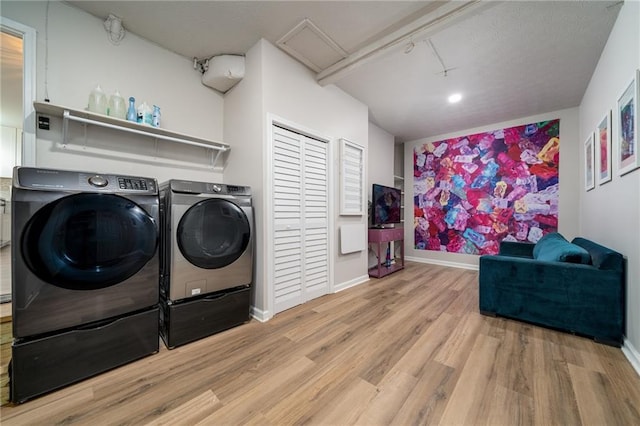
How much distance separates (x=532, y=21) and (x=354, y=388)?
297 cm

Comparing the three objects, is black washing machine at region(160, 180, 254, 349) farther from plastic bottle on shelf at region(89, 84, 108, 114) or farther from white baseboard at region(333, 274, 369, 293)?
white baseboard at region(333, 274, 369, 293)

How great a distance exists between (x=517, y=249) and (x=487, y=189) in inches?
50.1

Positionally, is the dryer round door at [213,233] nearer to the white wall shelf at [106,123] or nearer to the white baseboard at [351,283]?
the white wall shelf at [106,123]

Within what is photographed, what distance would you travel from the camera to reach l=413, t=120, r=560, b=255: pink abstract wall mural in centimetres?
365

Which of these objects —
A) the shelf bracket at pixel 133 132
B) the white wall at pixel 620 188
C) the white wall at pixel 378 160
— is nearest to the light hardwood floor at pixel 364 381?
the white wall at pixel 620 188

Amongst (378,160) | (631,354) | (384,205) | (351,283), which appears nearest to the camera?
(631,354)

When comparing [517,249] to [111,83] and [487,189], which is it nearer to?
[487,189]

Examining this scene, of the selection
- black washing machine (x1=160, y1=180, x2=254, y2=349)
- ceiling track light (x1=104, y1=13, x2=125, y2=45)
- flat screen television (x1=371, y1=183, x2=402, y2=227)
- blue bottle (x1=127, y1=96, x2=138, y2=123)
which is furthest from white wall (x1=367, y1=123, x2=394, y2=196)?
ceiling track light (x1=104, y1=13, x2=125, y2=45)

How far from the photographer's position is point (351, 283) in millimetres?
3104

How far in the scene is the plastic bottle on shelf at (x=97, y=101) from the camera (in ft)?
5.70

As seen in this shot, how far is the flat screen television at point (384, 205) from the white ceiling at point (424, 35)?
1.38m

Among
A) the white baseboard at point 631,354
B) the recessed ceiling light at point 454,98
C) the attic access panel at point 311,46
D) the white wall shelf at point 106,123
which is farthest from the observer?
the recessed ceiling light at point 454,98

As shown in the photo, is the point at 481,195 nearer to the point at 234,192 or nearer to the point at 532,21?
the point at 532,21

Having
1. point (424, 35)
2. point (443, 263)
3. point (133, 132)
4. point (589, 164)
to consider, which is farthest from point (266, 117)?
point (443, 263)
